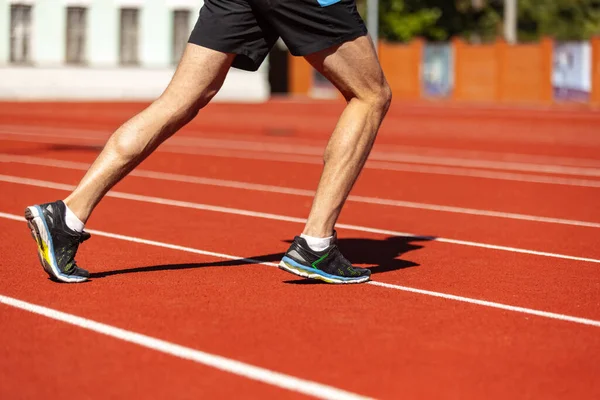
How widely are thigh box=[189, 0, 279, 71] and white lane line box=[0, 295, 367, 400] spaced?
1426 mm

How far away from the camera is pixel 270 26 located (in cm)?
560

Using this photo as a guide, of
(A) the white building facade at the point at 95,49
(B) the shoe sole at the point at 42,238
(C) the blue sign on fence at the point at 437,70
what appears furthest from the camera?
(C) the blue sign on fence at the point at 437,70

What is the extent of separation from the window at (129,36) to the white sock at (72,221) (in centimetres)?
3720

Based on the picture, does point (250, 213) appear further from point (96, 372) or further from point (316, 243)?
point (96, 372)

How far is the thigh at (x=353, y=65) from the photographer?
553cm

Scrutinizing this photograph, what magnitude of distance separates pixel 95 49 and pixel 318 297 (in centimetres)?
3708

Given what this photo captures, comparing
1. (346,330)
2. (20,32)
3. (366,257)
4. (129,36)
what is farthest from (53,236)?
(129,36)

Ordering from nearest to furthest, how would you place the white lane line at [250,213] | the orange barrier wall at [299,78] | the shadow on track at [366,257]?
the shadow on track at [366,257] → the white lane line at [250,213] → the orange barrier wall at [299,78]

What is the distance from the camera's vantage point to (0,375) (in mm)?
3857

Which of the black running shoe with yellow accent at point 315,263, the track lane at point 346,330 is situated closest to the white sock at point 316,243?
the black running shoe with yellow accent at point 315,263

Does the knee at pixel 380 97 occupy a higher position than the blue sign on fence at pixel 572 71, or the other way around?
the knee at pixel 380 97

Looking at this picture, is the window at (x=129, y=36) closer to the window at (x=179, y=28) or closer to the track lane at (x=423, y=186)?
the window at (x=179, y=28)

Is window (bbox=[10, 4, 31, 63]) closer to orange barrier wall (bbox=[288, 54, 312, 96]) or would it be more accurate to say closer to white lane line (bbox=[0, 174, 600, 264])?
orange barrier wall (bbox=[288, 54, 312, 96])


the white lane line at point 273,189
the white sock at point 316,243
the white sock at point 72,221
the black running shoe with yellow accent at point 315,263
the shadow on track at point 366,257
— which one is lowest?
the white lane line at point 273,189
